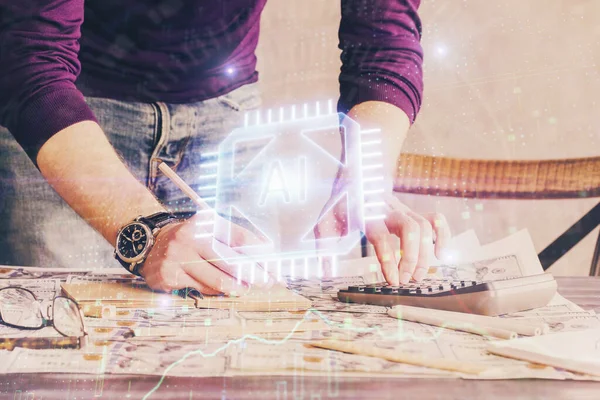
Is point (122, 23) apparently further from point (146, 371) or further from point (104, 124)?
point (146, 371)

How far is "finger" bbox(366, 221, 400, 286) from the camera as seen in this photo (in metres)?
0.69

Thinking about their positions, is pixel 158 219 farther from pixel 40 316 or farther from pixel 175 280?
pixel 40 316

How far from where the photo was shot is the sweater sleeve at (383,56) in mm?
927

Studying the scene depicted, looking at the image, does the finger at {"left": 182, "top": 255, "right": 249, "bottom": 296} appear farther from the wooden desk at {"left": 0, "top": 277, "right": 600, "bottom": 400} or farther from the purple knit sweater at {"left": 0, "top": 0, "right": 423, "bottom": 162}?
the purple knit sweater at {"left": 0, "top": 0, "right": 423, "bottom": 162}

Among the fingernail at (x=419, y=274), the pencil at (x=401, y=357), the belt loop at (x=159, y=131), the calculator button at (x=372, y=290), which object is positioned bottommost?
the pencil at (x=401, y=357)

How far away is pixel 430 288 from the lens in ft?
1.88

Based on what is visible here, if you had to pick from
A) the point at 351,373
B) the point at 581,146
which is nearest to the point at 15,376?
the point at 351,373

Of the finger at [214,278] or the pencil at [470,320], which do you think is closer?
the pencil at [470,320]

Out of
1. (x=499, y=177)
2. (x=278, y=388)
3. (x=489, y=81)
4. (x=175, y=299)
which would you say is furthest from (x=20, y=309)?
(x=489, y=81)

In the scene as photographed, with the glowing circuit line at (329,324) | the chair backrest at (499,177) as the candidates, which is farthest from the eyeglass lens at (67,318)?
the chair backrest at (499,177)

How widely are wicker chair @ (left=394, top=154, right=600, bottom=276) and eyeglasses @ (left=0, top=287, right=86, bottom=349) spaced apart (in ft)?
2.36

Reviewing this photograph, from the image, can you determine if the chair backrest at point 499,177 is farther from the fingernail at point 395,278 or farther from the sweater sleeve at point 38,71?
the sweater sleeve at point 38,71

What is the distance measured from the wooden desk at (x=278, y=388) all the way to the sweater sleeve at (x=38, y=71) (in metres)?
0.51

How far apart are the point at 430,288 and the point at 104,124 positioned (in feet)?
2.35
